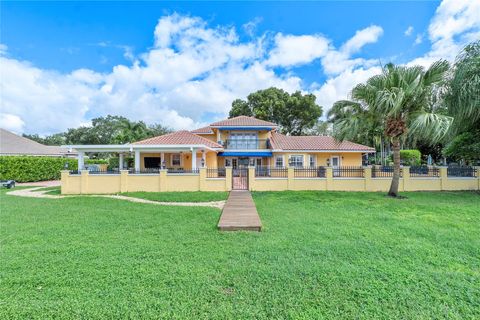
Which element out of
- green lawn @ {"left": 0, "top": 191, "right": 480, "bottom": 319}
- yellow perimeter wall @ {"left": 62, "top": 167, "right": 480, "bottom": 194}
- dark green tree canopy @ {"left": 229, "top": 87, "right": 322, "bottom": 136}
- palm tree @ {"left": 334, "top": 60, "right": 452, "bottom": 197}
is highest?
dark green tree canopy @ {"left": 229, "top": 87, "right": 322, "bottom": 136}

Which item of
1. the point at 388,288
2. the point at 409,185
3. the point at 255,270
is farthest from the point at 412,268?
the point at 409,185

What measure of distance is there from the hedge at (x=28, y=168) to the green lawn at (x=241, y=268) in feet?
58.3

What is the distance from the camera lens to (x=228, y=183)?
50.2 ft

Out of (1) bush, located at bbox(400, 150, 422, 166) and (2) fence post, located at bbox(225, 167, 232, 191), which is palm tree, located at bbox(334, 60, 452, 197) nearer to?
(2) fence post, located at bbox(225, 167, 232, 191)

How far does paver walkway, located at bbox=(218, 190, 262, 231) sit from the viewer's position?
705 centimetres

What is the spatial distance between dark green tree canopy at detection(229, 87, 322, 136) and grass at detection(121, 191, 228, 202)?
26068 mm

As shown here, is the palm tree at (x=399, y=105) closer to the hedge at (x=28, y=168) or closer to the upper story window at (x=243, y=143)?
the upper story window at (x=243, y=143)

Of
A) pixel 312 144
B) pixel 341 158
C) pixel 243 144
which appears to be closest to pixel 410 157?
pixel 341 158

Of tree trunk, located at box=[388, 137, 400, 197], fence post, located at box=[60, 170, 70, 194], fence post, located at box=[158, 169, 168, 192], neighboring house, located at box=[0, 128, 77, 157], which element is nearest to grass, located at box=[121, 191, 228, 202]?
fence post, located at box=[158, 169, 168, 192]

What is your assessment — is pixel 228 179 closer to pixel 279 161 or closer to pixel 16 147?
pixel 279 161

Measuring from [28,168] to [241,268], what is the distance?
90.1 ft

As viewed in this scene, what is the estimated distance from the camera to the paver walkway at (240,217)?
705 centimetres

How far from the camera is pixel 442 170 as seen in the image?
15.1 metres

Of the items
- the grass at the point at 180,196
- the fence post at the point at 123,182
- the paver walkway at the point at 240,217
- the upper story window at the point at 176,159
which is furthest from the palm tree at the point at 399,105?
the upper story window at the point at 176,159
